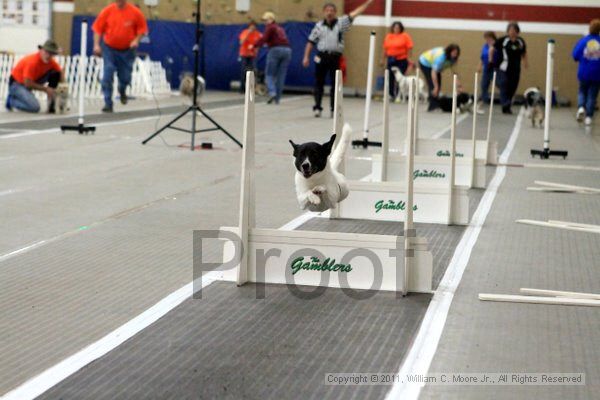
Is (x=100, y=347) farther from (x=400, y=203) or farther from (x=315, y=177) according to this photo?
(x=400, y=203)

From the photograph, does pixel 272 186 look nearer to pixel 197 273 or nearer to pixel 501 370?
pixel 197 273

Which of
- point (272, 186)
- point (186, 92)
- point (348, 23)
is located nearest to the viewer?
point (272, 186)

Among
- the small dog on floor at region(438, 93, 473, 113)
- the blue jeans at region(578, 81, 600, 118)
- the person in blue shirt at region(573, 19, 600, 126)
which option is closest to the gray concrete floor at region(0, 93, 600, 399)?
the person in blue shirt at region(573, 19, 600, 126)

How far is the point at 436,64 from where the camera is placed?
22.7 m

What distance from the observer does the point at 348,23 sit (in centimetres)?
1808

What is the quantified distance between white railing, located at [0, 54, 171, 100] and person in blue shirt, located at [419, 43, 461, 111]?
5748mm

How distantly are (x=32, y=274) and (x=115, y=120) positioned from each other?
1095cm

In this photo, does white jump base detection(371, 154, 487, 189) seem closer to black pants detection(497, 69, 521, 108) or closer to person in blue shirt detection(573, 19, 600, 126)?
person in blue shirt detection(573, 19, 600, 126)

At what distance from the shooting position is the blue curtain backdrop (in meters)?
27.5

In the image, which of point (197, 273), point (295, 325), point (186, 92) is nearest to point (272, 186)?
point (197, 273)

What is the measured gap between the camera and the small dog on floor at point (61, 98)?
1712cm

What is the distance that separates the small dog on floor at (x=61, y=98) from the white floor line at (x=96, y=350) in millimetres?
12167

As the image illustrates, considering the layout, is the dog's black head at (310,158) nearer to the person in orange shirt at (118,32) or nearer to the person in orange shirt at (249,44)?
the person in orange shirt at (118,32)

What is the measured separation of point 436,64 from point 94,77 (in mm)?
7050
